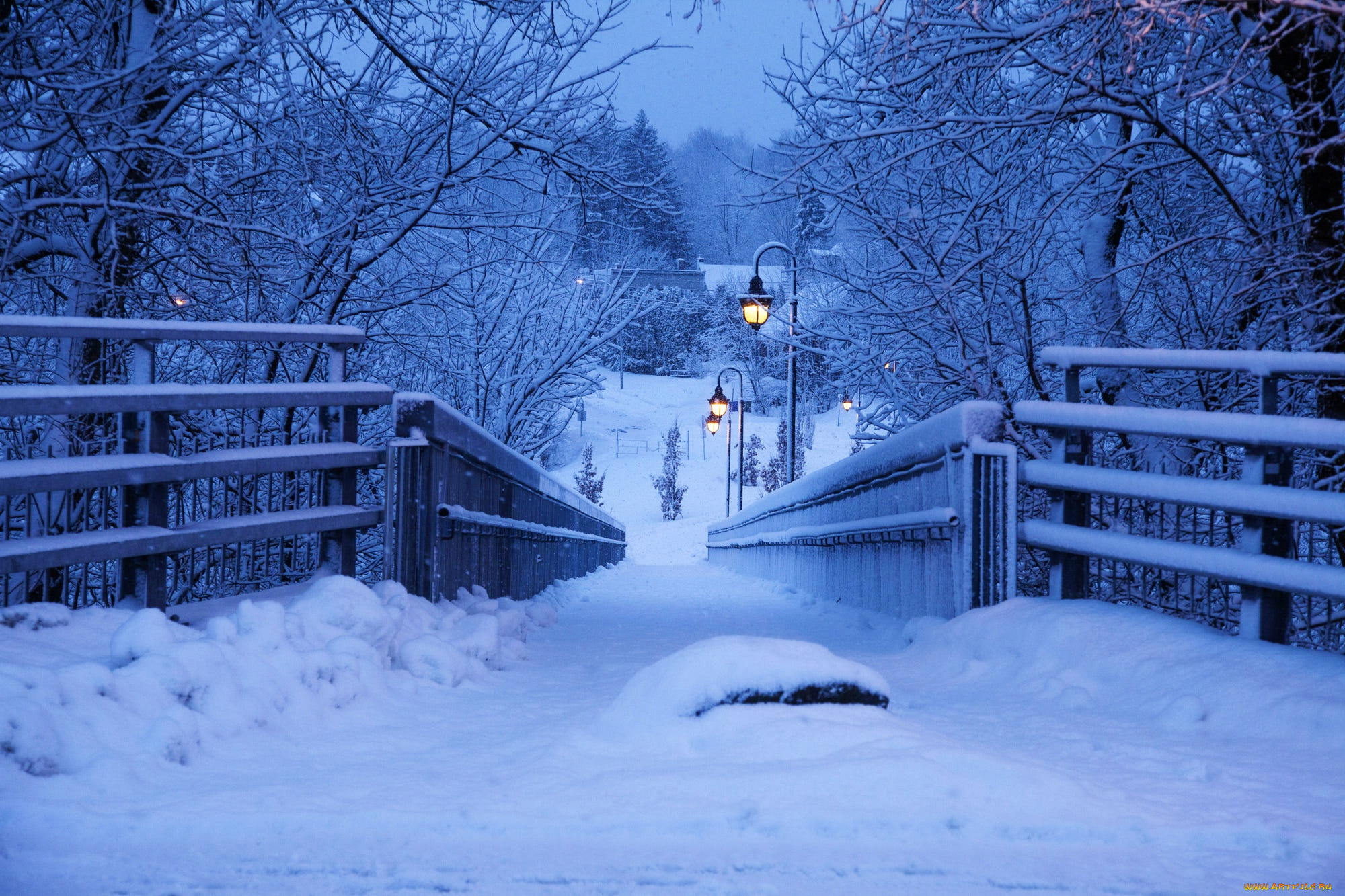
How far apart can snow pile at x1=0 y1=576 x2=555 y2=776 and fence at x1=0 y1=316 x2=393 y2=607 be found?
299mm

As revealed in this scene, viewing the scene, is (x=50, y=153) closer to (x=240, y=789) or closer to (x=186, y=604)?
(x=186, y=604)

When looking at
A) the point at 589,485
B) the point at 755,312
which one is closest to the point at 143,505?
the point at 755,312

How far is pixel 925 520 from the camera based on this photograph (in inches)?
268

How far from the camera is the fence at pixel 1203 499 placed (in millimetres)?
4180

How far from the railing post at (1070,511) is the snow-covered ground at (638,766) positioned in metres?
0.62

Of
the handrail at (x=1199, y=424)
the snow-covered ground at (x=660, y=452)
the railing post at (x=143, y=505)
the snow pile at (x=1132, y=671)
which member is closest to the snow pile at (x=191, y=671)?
the railing post at (x=143, y=505)

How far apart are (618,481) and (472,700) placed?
51.3 meters

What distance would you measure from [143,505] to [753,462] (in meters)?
48.4

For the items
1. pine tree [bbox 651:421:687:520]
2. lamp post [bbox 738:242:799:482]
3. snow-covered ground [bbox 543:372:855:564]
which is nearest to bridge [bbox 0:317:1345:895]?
lamp post [bbox 738:242:799:482]

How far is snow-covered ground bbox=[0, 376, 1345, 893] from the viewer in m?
2.76

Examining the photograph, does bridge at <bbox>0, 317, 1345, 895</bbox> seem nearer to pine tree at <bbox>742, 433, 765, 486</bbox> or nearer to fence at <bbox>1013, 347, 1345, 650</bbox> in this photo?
fence at <bbox>1013, 347, 1345, 650</bbox>

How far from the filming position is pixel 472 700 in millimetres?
4695

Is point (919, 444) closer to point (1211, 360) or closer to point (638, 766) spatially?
point (1211, 360)

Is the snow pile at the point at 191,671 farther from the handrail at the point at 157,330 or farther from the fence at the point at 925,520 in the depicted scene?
the fence at the point at 925,520
